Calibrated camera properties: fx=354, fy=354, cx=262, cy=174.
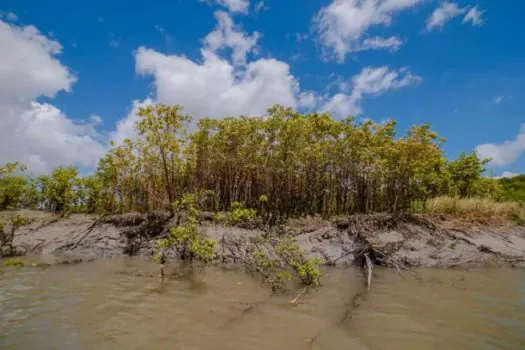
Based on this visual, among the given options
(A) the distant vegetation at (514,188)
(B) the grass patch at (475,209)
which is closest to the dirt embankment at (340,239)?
(B) the grass patch at (475,209)

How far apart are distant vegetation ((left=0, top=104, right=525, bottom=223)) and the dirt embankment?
1.52 meters

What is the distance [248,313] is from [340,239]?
6689 millimetres

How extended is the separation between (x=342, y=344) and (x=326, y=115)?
11.5 m

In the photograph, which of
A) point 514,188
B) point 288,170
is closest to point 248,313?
point 288,170

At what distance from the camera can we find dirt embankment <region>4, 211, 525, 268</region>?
11398mm

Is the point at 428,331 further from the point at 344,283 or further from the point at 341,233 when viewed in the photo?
the point at 341,233

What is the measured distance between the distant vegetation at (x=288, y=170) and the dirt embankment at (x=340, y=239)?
1518 millimetres

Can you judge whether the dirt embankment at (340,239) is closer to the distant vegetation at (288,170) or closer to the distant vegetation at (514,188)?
the distant vegetation at (288,170)

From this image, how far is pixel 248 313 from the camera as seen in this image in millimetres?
6250

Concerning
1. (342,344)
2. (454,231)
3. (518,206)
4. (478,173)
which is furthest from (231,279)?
(478,173)

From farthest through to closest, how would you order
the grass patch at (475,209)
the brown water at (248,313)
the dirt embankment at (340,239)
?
1. the grass patch at (475,209)
2. the dirt embankment at (340,239)
3. the brown water at (248,313)

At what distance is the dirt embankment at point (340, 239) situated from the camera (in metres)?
Result: 11.4

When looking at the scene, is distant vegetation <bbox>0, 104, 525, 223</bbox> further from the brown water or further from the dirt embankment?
the brown water

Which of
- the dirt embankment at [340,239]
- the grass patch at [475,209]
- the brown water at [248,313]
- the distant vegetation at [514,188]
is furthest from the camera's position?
Result: the distant vegetation at [514,188]
